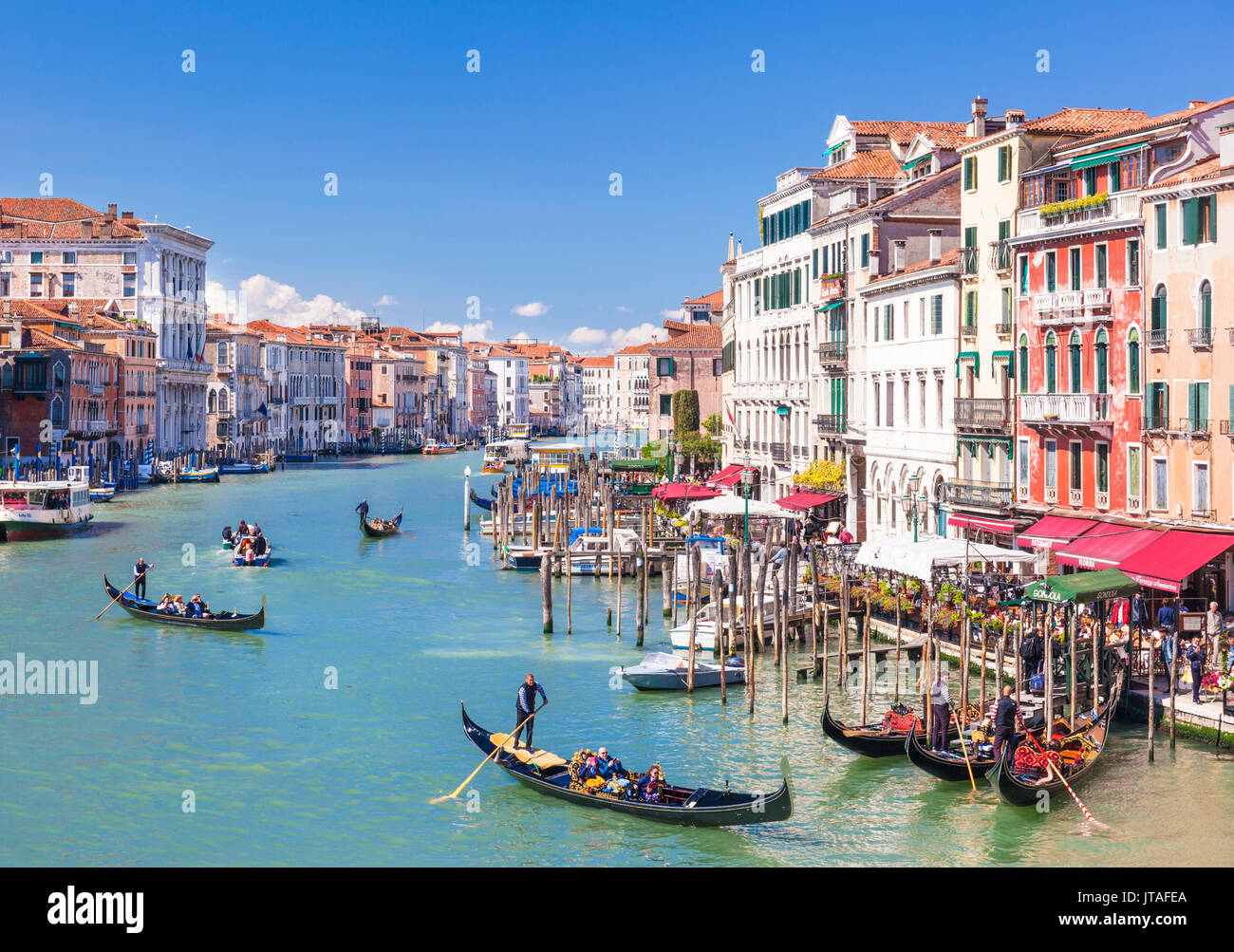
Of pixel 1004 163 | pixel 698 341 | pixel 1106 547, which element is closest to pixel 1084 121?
pixel 1004 163

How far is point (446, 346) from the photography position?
135375 millimetres

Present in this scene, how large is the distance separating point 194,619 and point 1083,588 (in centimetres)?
1481

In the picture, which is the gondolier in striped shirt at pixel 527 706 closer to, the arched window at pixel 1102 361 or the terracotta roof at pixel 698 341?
the arched window at pixel 1102 361

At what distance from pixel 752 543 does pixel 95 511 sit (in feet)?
91.4

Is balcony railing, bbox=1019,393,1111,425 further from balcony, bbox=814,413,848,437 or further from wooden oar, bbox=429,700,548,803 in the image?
wooden oar, bbox=429,700,548,803

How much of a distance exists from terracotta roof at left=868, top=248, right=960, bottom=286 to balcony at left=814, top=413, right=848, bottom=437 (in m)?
3.31

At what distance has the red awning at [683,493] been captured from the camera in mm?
36062

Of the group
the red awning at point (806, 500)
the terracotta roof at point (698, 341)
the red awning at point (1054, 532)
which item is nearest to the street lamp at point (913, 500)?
the red awning at point (806, 500)

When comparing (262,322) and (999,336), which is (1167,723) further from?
(262,322)

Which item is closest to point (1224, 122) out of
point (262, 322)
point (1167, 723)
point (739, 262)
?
point (1167, 723)

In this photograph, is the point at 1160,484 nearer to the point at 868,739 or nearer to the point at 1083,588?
the point at 1083,588

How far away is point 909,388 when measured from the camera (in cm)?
2678

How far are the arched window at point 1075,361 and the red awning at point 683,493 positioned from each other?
14551 millimetres

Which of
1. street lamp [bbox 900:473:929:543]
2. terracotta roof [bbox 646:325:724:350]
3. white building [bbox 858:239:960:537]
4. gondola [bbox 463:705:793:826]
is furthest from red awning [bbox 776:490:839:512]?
terracotta roof [bbox 646:325:724:350]
